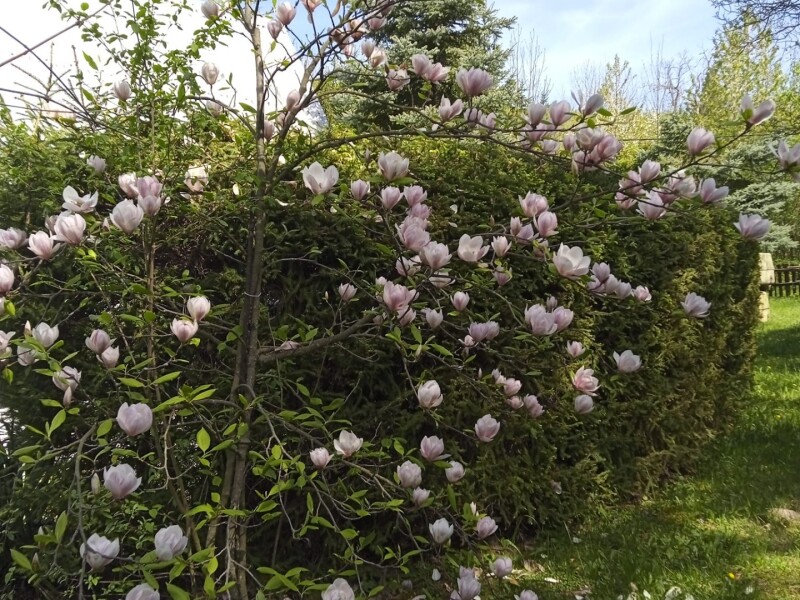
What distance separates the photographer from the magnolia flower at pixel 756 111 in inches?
53.6

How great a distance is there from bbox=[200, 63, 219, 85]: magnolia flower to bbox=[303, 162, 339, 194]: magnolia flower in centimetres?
59

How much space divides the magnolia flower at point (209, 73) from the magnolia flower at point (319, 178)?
59cm

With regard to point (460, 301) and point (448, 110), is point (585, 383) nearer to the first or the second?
point (460, 301)

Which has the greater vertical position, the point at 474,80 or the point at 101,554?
the point at 474,80

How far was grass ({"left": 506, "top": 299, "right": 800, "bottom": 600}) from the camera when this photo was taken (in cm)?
236

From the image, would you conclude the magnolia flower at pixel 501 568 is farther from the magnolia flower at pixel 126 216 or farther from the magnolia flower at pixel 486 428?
the magnolia flower at pixel 126 216

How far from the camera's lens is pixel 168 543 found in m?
1.08

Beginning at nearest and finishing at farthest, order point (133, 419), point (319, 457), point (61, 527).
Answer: point (61, 527), point (133, 419), point (319, 457)

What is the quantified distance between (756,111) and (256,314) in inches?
55.6

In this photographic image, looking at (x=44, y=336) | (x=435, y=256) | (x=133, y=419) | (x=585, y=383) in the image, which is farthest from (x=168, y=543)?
(x=585, y=383)

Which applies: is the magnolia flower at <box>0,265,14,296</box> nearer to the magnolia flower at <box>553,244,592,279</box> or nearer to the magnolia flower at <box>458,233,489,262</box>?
the magnolia flower at <box>458,233,489,262</box>

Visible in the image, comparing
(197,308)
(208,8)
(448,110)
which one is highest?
(208,8)

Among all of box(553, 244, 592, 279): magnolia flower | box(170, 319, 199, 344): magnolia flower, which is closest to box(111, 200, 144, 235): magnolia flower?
box(170, 319, 199, 344): magnolia flower

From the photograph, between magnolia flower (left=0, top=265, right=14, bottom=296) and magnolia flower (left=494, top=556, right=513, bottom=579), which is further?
magnolia flower (left=494, top=556, right=513, bottom=579)
